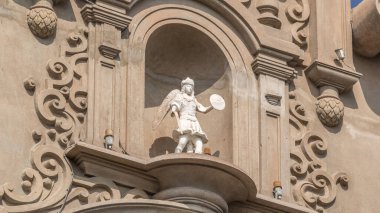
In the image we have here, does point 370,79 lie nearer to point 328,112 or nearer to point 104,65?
point 328,112

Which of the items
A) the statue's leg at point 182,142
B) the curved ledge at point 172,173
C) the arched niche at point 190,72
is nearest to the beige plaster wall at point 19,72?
the curved ledge at point 172,173

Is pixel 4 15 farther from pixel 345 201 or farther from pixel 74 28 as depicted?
pixel 345 201

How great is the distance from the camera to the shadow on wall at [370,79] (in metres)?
23.7

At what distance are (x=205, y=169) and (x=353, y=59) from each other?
329 cm

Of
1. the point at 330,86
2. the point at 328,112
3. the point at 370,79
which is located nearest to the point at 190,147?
the point at 328,112

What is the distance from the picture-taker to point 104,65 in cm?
2197

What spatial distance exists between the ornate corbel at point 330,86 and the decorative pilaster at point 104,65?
2227 millimetres

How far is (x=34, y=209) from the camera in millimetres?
20750

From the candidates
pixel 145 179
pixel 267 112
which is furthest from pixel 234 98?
pixel 145 179

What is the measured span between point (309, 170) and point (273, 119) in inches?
25.4

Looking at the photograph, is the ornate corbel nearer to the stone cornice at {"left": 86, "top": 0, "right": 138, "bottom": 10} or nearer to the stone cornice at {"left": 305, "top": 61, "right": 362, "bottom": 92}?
the stone cornice at {"left": 305, "top": 61, "right": 362, "bottom": 92}

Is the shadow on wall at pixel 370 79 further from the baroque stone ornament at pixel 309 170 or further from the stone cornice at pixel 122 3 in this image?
the stone cornice at pixel 122 3

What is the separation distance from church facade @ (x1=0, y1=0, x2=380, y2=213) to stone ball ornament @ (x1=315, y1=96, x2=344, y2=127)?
0.03 feet

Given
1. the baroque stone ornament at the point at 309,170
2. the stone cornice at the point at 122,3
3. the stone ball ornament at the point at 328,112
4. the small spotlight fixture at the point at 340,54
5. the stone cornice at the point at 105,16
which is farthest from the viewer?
the small spotlight fixture at the point at 340,54
